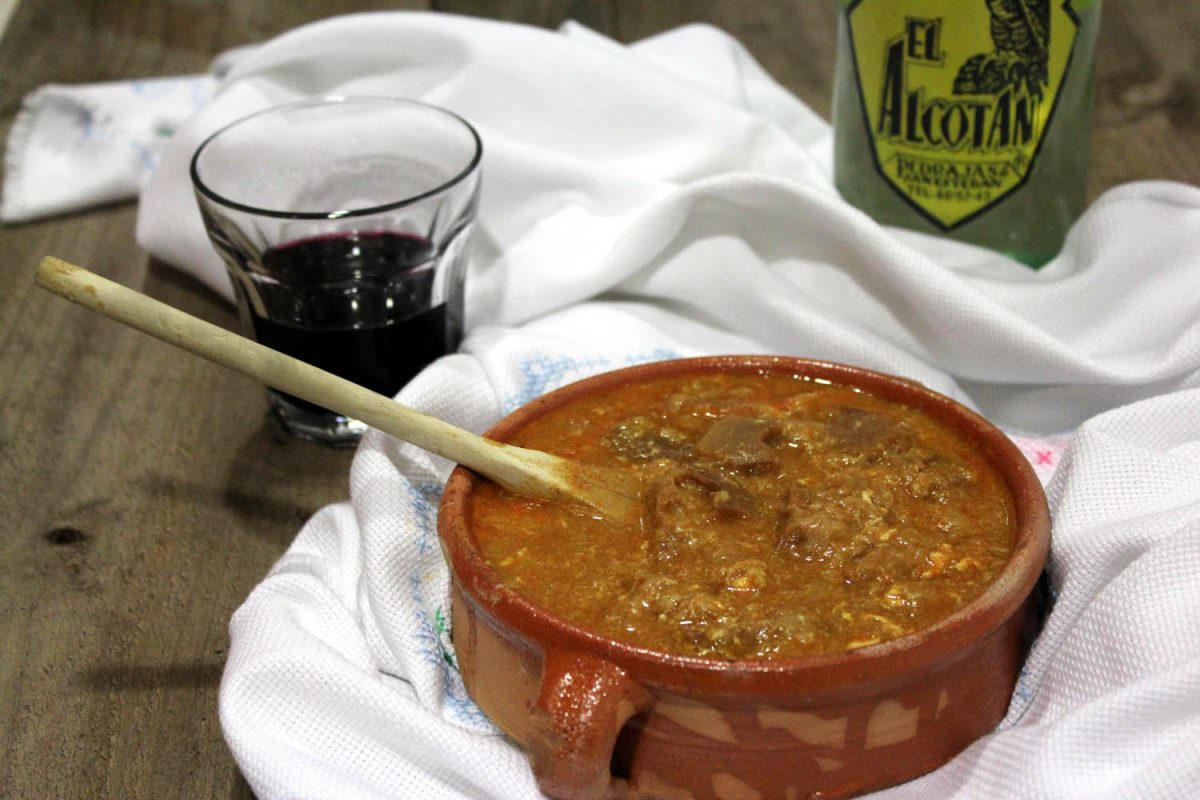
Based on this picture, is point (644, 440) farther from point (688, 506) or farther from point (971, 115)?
point (971, 115)

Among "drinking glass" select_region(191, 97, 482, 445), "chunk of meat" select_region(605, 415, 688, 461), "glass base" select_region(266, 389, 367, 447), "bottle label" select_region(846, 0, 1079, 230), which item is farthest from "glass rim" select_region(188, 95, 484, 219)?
"bottle label" select_region(846, 0, 1079, 230)

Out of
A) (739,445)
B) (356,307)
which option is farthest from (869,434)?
(356,307)

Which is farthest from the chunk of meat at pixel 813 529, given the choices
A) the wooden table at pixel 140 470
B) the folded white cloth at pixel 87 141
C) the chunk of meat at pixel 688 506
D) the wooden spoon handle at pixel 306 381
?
the folded white cloth at pixel 87 141

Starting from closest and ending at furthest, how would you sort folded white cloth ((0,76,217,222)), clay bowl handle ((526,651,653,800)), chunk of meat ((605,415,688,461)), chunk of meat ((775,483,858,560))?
clay bowl handle ((526,651,653,800)), chunk of meat ((775,483,858,560)), chunk of meat ((605,415,688,461)), folded white cloth ((0,76,217,222))

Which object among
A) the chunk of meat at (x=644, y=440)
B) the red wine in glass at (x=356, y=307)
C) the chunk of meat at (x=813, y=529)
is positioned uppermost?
the chunk of meat at (x=813, y=529)

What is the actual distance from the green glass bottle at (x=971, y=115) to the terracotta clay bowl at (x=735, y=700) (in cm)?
50

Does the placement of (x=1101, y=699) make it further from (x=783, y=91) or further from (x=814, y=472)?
(x=783, y=91)

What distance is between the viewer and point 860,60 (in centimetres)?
128

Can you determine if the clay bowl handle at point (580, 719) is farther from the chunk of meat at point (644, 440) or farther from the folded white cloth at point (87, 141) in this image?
the folded white cloth at point (87, 141)

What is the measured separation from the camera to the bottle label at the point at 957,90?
3.96 feet

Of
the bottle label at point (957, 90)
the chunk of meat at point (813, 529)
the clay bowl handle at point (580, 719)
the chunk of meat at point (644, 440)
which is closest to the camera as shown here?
the clay bowl handle at point (580, 719)

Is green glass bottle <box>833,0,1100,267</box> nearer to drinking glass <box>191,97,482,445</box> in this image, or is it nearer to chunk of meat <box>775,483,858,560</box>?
drinking glass <box>191,97,482,445</box>

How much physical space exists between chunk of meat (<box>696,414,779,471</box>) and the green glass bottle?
0.45 m

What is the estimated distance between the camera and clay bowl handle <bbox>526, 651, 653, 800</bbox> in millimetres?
729
